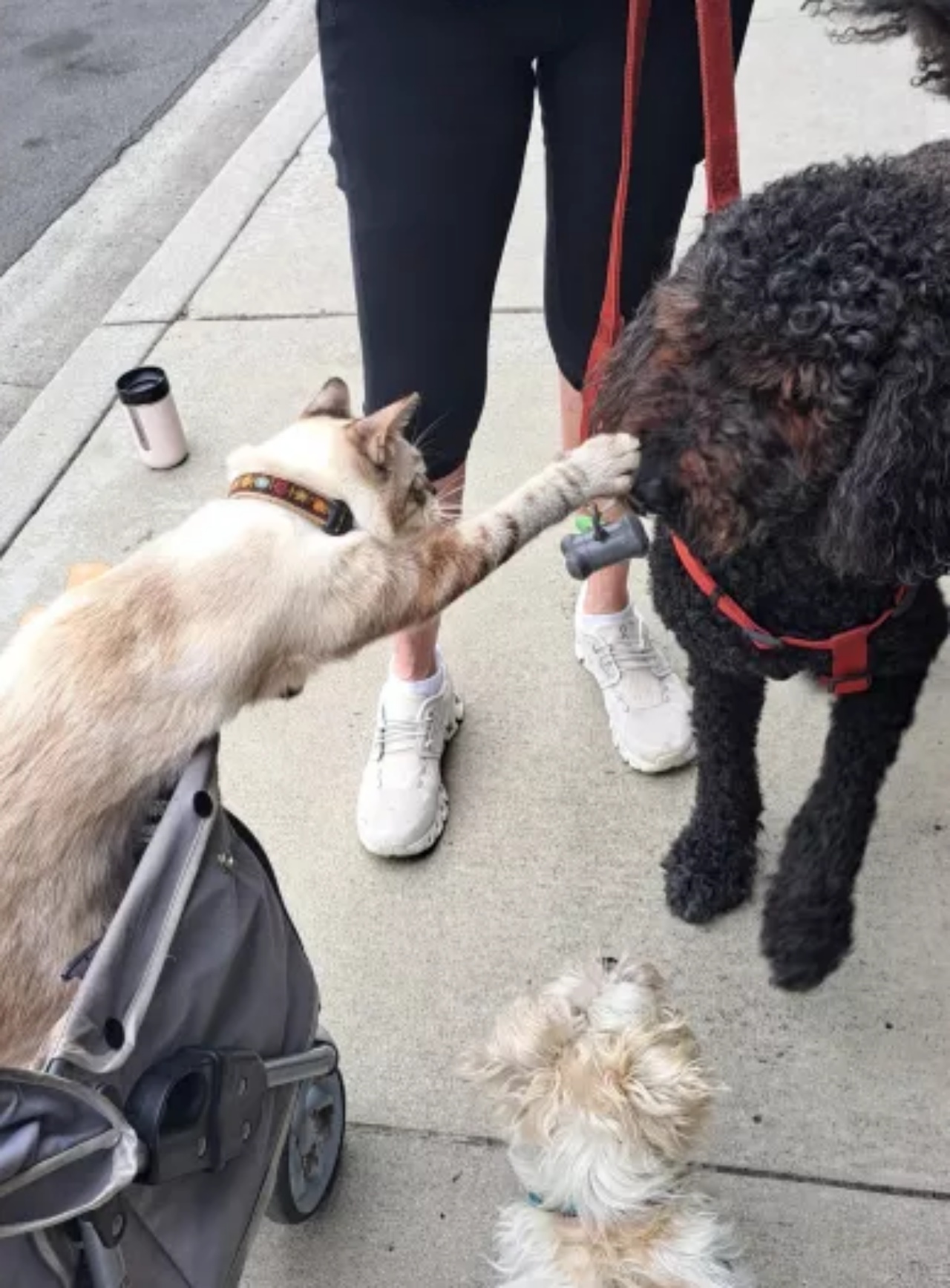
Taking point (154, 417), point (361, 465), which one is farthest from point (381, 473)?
point (154, 417)

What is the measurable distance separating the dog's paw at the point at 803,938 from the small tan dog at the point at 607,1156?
19.5 inches

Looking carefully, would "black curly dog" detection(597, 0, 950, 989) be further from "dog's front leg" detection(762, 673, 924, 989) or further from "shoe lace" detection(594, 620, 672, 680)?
"shoe lace" detection(594, 620, 672, 680)

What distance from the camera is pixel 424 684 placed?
2.86 m

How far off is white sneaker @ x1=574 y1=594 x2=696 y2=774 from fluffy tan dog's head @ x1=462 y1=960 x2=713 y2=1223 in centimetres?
96

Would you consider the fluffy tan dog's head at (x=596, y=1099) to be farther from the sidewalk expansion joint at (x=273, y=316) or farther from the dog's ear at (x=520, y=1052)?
the sidewalk expansion joint at (x=273, y=316)

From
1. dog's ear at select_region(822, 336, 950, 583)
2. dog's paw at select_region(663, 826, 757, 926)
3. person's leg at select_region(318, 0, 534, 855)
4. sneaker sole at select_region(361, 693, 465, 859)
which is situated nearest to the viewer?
dog's ear at select_region(822, 336, 950, 583)

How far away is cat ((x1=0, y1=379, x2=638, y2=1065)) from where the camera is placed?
148cm

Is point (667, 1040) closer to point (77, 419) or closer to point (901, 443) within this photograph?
point (901, 443)

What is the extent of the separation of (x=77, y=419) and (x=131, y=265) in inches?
48.0

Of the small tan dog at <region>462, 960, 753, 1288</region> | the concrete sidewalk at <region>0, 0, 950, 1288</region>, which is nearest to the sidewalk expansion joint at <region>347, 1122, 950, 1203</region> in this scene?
the concrete sidewalk at <region>0, 0, 950, 1288</region>

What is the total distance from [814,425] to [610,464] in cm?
29

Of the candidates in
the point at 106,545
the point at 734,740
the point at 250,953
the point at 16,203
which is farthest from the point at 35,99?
the point at 250,953

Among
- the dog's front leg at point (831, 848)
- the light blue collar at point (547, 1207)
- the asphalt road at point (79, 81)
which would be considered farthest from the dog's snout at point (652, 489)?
the asphalt road at point (79, 81)

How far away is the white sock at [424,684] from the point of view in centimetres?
286
